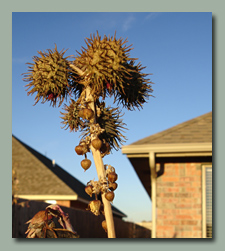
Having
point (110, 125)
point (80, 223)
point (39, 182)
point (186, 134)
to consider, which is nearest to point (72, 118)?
point (110, 125)

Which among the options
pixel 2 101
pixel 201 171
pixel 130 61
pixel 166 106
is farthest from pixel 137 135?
pixel 2 101

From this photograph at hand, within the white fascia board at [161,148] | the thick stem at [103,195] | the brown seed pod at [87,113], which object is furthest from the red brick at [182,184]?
the brown seed pod at [87,113]

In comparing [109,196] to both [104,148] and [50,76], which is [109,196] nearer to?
[104,148]

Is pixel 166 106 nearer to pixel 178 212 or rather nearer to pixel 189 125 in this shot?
pixel 189 125

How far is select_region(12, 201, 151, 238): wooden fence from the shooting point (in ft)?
33.6

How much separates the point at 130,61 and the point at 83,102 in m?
1.12

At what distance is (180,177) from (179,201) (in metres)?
0.47

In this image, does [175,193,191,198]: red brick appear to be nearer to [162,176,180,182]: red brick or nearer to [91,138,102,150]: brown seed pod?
[162,176,180,182]: red brick

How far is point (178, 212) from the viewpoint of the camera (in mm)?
8430

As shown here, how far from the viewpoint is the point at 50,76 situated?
6.66 m

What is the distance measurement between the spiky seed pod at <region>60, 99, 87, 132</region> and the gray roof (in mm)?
1582

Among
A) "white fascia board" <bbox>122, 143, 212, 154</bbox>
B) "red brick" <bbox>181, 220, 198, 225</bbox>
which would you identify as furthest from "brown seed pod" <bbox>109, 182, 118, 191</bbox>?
"red brick" <bbox>181, 220, 198, 225</bbox>

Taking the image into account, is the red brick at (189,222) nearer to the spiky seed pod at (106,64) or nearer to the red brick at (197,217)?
the red brick at (197,217)

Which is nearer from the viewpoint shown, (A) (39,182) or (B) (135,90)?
(B) (135,90)
